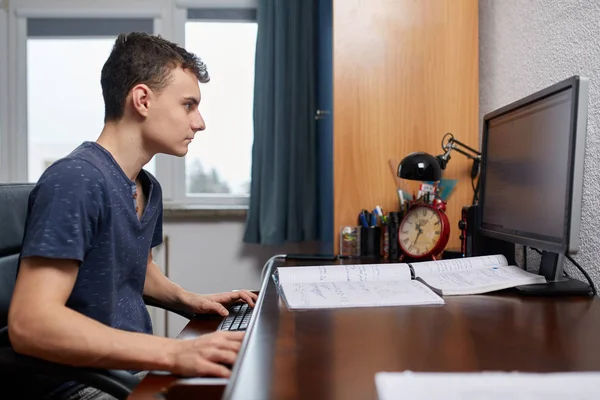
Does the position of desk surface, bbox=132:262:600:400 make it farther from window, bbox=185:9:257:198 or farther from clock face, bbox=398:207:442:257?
window, bbox=185:9:257:198

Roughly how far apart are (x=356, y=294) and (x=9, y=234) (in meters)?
0.74

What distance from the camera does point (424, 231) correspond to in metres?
1.59

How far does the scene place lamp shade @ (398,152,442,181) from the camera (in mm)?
1512

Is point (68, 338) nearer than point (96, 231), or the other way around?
point (68, 338)

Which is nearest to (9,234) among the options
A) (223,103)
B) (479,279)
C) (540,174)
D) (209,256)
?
(479,279)

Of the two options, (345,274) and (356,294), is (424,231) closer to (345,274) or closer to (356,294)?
(345,274)

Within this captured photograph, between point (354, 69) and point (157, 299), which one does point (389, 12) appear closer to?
point (354, 69)

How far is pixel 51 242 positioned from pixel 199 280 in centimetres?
178

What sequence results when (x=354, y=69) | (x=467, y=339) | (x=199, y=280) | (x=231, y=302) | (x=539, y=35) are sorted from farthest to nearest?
(x=199, y=280)
(x=354, y=69)
(x=539, y=35)
(x=231, y=302)
(x=467, y=339)

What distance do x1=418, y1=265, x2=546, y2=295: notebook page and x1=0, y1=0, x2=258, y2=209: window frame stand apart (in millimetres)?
1531

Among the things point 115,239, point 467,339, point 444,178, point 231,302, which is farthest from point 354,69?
point 467,339

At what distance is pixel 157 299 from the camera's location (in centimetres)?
132

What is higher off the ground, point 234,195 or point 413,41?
point 413,41

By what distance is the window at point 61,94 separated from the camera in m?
2.72
